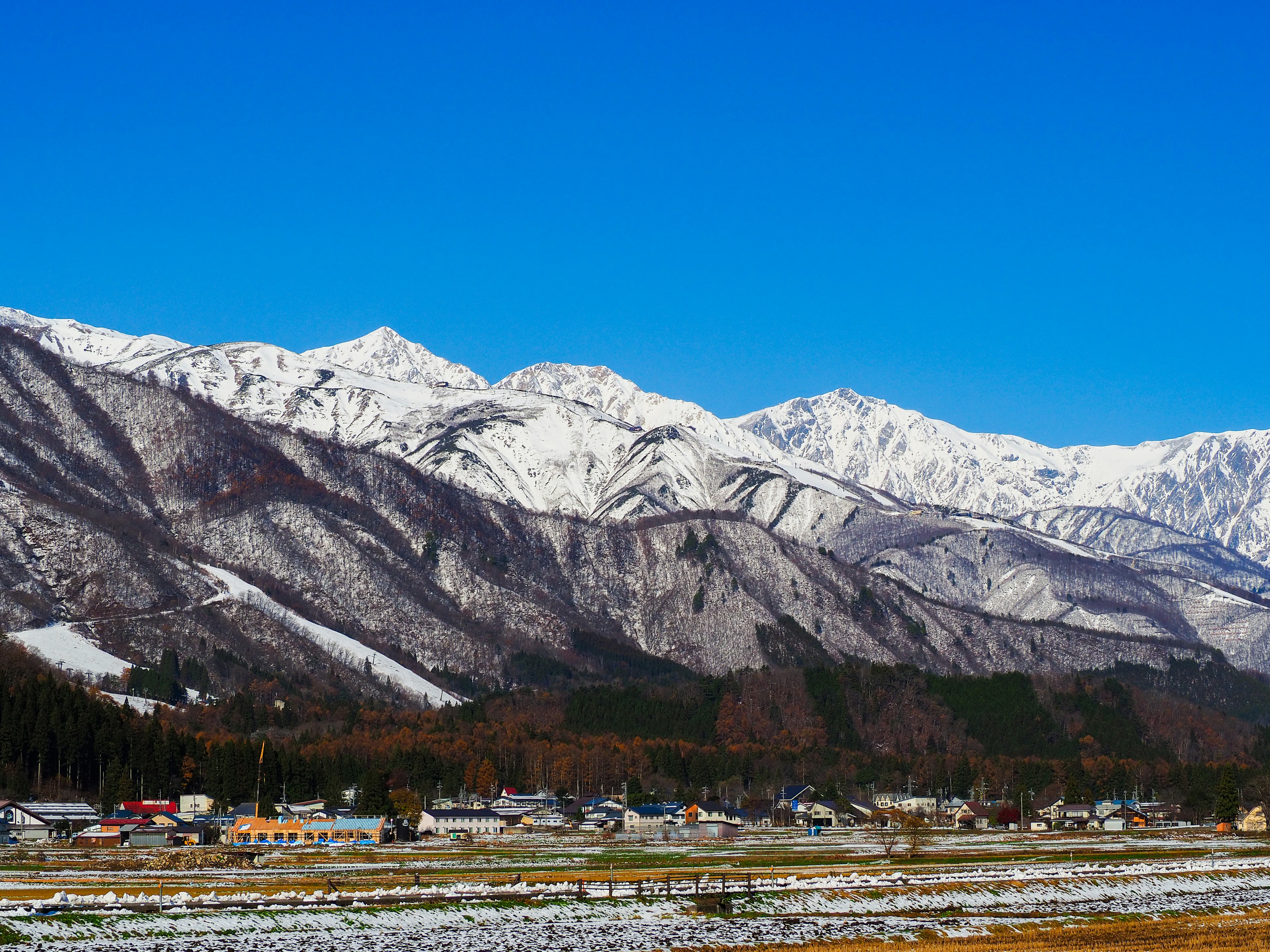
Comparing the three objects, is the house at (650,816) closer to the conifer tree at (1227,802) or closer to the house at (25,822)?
the conifer tree at (1227,802)

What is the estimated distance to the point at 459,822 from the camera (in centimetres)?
15125

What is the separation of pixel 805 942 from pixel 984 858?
156ft

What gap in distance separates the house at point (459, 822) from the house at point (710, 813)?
19960 millimetres

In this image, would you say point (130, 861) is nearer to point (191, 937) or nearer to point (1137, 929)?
point (191, 937)

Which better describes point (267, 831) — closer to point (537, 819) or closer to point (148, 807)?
point (148, 807)

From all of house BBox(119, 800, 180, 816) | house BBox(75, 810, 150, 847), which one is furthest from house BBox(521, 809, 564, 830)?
house BBox(75, 810, 150, 847)

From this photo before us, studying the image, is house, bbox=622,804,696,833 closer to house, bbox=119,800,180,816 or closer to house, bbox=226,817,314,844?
house, bbox=226,817,314,844

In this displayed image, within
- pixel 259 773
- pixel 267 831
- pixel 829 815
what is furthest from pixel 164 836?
pixel 829 815

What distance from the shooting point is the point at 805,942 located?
56.4 m

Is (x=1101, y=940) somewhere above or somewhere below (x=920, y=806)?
below

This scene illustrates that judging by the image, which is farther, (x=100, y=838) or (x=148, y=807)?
(x=148, y=807)

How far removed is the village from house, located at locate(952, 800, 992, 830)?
1.02 ft

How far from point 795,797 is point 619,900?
12248 centimetres

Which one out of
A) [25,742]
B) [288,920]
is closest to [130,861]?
[288,920]
